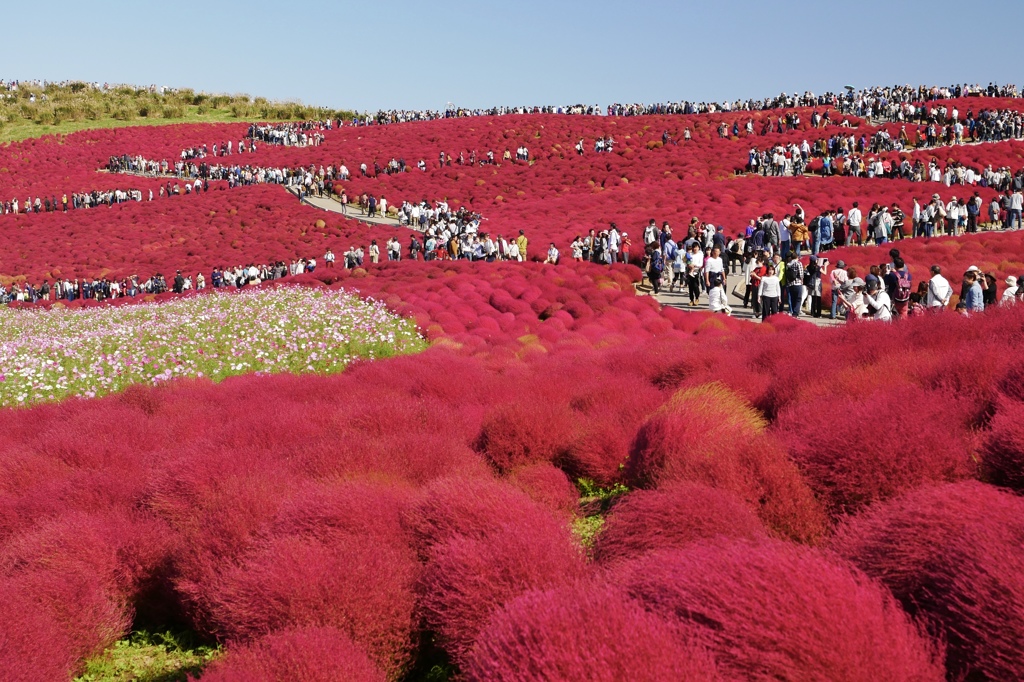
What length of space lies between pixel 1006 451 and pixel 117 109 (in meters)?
88.6

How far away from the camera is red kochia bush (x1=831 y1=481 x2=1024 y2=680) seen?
304 cm

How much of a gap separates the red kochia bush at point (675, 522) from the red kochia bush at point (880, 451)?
2.11 feet

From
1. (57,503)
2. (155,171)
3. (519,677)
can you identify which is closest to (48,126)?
(155,171)

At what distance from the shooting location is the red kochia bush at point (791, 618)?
2.98 metres

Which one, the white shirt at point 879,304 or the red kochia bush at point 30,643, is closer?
the red kochia bush at point 30,643

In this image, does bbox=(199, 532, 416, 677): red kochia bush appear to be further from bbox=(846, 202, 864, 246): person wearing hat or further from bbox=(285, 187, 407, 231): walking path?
bbox=(285, 187, 407, 231): walking path

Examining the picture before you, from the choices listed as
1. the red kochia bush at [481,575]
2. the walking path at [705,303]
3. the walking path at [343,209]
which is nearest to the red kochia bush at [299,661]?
the red kochia bush at [481,575]

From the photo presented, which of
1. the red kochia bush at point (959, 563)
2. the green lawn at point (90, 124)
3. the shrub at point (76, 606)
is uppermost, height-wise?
the green lawn at point (90, 124)

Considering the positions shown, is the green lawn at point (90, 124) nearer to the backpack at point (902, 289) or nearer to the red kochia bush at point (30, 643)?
the backpack at point (902, 289)

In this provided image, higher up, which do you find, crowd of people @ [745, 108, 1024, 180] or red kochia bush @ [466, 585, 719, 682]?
crowd of people @ [745, 108, 1024, 180]

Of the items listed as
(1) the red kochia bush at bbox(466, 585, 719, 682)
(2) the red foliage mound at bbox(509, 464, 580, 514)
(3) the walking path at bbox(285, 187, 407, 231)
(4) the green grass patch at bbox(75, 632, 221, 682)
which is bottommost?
(3) the walking path at bbox(285, 187, 407, 231)

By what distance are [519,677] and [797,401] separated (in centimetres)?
439

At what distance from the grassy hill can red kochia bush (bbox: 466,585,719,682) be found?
79.8 m

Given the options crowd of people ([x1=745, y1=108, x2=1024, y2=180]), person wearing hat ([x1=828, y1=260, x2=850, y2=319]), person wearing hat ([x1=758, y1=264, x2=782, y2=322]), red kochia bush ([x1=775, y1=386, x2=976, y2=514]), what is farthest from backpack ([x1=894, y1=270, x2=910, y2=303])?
crowd of people ([x1=745, y1=108, x2=1024, y2=180])
